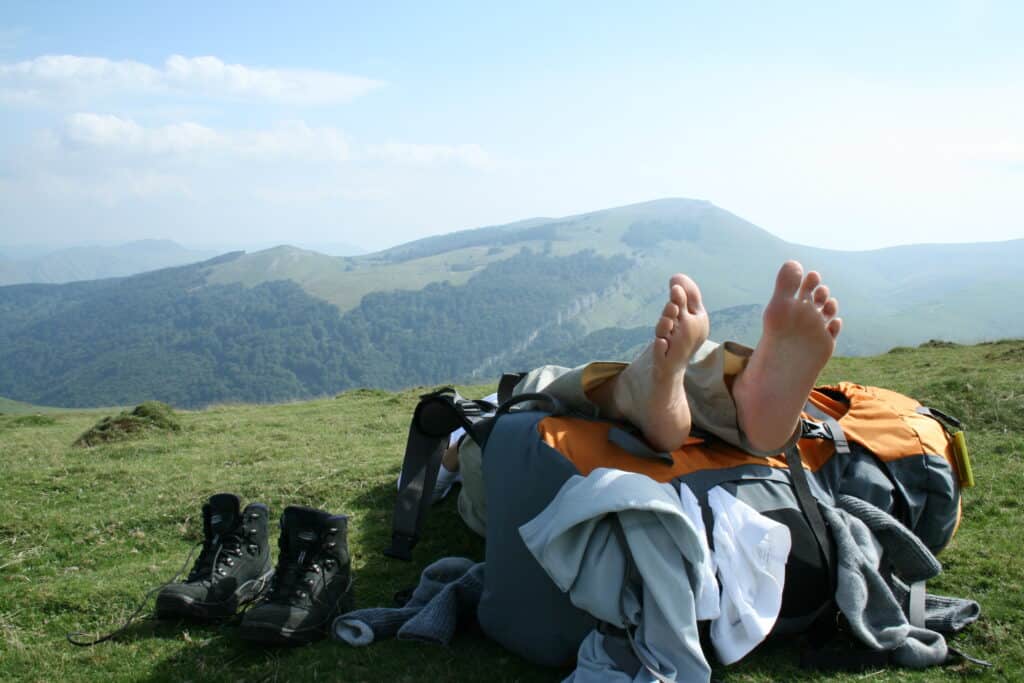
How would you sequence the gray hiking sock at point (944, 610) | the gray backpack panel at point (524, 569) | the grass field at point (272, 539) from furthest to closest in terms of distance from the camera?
1. the gray hiking sock at point (944, 610)
2. the grass field at point (272, 539)
3. the gray backpack panel at point (524, 569)

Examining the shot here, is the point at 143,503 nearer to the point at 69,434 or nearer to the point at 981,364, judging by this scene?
the point at 69,434

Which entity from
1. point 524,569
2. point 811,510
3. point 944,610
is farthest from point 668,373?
point 944,610

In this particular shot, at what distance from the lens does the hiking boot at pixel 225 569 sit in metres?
4.81

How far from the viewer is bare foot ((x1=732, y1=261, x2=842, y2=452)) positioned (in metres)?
4.24

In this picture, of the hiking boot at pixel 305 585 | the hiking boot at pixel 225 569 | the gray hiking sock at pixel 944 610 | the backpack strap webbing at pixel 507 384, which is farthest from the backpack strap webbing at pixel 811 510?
the hiking boot at pixel 225 569

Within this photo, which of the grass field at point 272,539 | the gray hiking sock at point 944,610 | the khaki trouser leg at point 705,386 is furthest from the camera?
the khaki trouser leg at point 705,386

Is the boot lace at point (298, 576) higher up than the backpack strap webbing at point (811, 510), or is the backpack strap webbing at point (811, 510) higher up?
the backpack strap webbing at point (811, 510)

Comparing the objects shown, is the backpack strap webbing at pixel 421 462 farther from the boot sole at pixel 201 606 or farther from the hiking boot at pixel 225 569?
the boot sole at pixel 201 606

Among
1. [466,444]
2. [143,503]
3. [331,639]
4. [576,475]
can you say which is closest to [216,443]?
[143,503]

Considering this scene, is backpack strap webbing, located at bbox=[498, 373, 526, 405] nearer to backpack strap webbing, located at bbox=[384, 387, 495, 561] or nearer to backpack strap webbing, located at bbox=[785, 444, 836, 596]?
backpack strap webbing, located at bbox=[384, 387, 495, 561]

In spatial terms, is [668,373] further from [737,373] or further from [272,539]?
[272,539]

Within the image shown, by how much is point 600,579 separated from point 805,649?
1.50m

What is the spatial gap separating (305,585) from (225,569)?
786mm

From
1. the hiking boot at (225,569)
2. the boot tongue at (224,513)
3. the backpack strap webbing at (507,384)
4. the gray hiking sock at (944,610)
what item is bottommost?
the gray hiking sock at (944,610)
